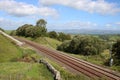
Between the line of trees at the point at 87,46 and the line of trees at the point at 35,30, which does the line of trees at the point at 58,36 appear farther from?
the line of trees at the point at 87,46

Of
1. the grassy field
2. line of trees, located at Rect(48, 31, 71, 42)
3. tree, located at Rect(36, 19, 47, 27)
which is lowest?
the grassy field

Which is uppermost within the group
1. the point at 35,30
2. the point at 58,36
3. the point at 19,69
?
the point at 35,30

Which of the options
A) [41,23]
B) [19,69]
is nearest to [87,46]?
[19,69]

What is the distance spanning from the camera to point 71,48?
74.5 meters

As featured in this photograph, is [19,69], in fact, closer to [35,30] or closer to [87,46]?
[87,46]

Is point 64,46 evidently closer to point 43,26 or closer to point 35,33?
point 35,33

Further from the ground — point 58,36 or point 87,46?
point 87,46

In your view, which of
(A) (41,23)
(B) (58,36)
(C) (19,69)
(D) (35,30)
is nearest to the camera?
(C) (19,69)

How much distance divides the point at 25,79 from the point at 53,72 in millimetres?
5312

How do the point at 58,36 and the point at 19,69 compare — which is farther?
the point at 58,36

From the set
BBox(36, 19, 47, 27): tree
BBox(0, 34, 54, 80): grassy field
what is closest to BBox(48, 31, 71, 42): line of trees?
BBox(36, 19, 47, 27): tree

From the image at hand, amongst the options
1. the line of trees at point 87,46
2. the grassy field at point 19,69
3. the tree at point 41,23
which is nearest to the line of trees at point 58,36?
the tree at point 41,23

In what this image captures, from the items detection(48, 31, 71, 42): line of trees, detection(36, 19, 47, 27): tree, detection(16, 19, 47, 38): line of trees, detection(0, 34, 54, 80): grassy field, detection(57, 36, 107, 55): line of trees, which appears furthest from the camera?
detection(48, 31, 71, 42): line of trees

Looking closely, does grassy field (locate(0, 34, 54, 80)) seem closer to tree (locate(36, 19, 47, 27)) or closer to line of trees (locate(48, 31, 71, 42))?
tree (locate(36, 19, 47, 27))
